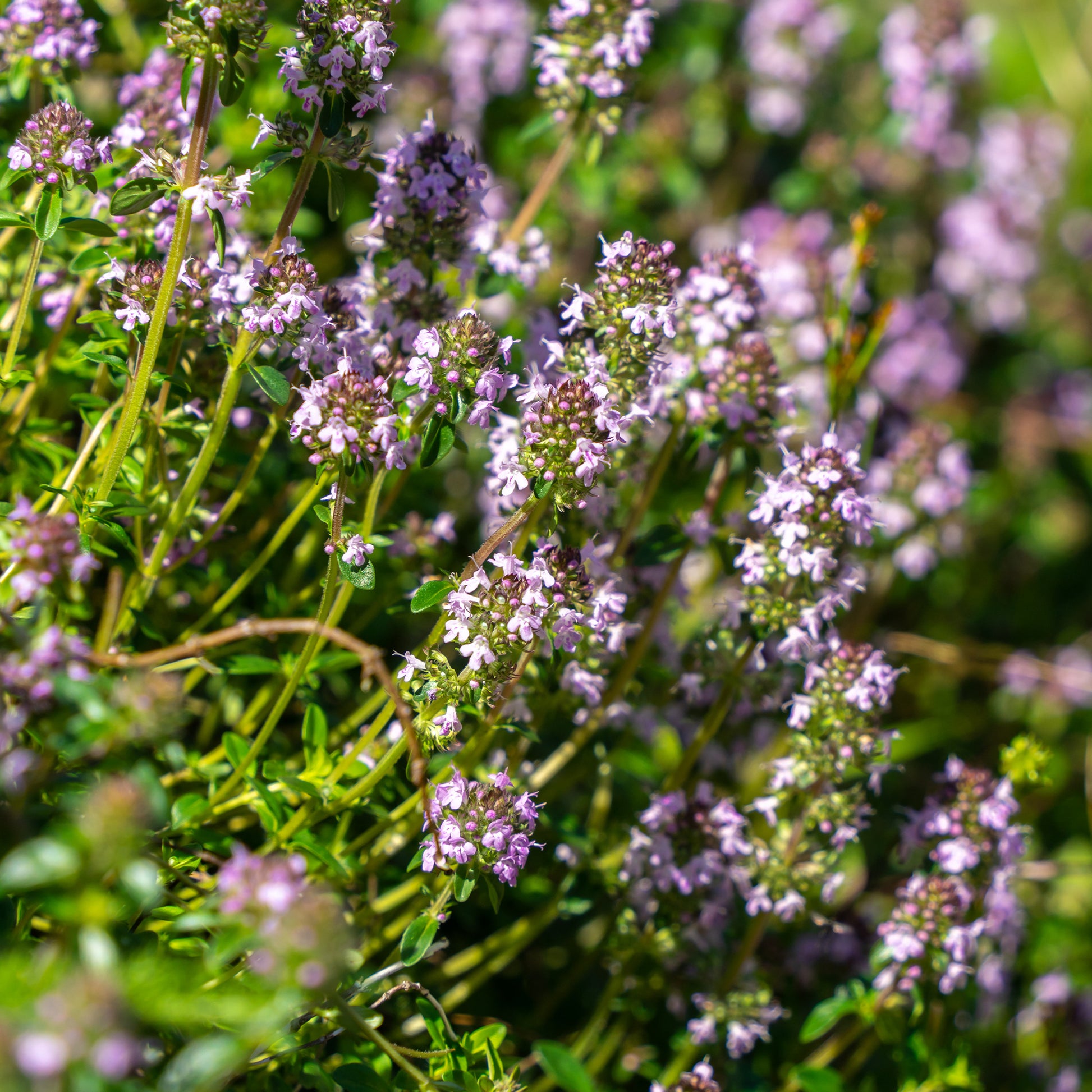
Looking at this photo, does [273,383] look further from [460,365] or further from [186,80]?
[186,80]

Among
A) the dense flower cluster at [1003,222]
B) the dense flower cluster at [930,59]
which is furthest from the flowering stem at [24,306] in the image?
the dense flower cluster at [1003,222]

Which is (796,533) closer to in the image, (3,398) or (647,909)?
(647,909)

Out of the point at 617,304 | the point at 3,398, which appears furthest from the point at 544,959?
the point at 3,398

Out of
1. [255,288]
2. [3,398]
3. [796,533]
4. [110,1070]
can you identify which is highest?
[796,533]

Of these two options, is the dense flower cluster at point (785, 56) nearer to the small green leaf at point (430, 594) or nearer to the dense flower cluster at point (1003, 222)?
the dense flower cluster at point (1003, 222)

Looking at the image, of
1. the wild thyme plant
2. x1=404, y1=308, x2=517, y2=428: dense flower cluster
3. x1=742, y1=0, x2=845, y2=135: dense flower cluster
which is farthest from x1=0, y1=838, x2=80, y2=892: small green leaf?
x1=742, y1=0, x2=845, y2=135: dense flower cluster

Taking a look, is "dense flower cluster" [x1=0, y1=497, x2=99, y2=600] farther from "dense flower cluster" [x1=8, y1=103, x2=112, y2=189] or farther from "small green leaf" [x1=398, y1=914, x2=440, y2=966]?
"small green leaf" [x1=398, y1=914, x2=440, y2=966]
